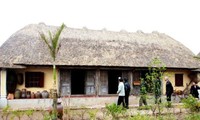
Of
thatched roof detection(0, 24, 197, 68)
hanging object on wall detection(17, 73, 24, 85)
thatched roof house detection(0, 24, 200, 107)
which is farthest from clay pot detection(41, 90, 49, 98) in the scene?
thatched roof detection(0, 24, 197, 68)

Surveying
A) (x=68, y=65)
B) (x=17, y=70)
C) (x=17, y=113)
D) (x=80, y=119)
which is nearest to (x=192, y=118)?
(x=80, y=119)

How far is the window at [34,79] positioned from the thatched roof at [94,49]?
101 cm

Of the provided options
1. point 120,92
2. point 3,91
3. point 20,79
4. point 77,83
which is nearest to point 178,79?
point 77,83

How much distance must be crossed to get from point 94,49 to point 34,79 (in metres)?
4.32

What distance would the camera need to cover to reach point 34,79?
20.7m

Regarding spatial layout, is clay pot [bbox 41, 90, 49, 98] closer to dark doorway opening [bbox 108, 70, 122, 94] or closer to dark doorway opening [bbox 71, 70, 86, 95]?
dark doorway opening [bbox 71, 70, 86, 95]

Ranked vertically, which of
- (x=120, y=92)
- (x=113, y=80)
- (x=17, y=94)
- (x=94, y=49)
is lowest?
(x=17, y=94)

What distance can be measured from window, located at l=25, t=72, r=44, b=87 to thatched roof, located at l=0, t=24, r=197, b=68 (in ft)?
3.32

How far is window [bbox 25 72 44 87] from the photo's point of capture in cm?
2053

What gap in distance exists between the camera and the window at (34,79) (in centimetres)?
2053

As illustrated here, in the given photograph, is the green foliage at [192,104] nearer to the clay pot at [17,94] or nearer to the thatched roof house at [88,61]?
the thatched roof house at [88,61]

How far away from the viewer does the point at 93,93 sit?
2230 centimetres

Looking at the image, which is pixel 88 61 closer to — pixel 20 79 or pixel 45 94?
pixel 45 94

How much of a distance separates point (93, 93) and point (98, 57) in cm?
229
